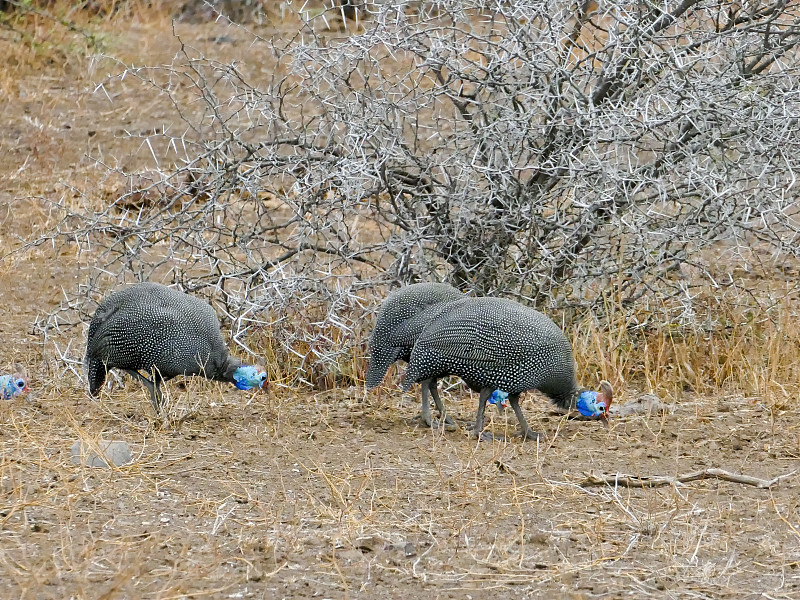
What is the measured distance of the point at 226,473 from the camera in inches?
173

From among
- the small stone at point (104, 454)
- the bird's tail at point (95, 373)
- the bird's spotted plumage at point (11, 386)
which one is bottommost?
the bird's spotted plumage at point (11, 386)

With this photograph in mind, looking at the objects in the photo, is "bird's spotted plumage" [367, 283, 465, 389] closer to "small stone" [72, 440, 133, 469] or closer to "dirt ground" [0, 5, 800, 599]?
"dirt ground" [0, 5, 800, 599]

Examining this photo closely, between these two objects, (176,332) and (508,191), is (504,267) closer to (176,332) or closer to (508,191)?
(508,191)

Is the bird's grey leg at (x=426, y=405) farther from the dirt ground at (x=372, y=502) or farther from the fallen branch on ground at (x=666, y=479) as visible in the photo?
the fallen branch on ground at (x=666, y=479)

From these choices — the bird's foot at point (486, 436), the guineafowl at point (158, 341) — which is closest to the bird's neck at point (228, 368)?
the guineafowl at point (158, 341)

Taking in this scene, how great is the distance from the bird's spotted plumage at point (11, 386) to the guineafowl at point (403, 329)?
5.27 feet

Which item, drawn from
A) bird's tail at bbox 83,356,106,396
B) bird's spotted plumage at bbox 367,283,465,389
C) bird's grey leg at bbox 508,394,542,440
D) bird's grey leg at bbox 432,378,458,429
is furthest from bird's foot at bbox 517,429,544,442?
bird's tail at bbox 83,356,106,396

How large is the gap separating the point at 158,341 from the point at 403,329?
1070mm

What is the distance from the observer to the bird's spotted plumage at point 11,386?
17.9 ft

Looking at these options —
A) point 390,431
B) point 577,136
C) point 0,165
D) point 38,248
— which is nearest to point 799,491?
point 390,431

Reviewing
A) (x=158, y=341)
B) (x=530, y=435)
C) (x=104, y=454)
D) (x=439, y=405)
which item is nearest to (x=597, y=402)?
(x=530, y=435)

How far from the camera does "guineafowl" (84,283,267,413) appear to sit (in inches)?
203

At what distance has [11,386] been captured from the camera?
215 inches

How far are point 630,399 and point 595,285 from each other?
88 cm
